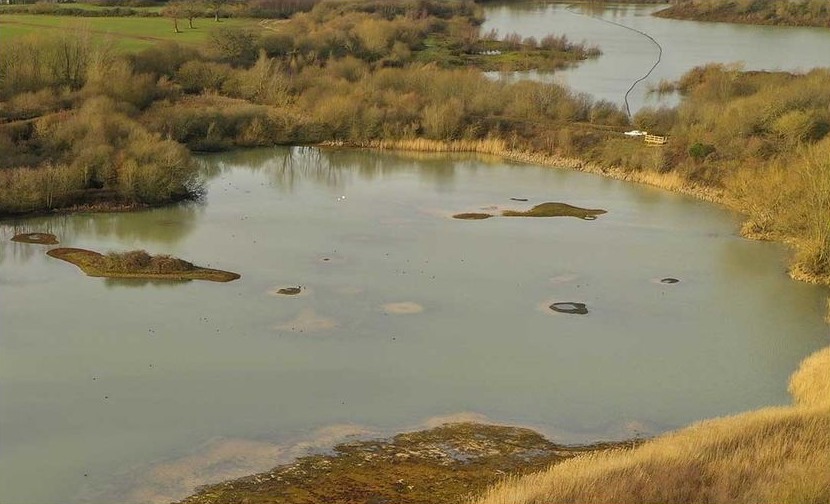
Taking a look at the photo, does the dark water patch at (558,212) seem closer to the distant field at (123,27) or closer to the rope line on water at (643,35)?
the rope line on water at (643,35)

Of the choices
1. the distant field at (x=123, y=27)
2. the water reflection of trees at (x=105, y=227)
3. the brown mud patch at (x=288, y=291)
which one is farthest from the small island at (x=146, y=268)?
the distant field at (x=123, y=27)

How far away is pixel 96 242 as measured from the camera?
23.2 meters

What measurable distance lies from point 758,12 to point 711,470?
69.8m

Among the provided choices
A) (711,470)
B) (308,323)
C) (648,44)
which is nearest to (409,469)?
(711,470)

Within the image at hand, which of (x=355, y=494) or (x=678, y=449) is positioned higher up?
(x=678, y=449)

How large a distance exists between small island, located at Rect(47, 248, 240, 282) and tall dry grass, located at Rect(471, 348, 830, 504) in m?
10.5

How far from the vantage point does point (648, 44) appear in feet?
199

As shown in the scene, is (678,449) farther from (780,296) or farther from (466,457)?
(780,296)

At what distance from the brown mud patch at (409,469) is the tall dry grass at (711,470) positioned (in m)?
0.69

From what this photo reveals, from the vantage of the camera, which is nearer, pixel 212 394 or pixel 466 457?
pixel 466 457

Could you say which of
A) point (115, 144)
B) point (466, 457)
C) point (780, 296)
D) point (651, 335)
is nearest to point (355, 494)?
point (466, 457)

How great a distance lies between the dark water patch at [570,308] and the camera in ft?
62.3

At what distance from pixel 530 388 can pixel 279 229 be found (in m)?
10.8

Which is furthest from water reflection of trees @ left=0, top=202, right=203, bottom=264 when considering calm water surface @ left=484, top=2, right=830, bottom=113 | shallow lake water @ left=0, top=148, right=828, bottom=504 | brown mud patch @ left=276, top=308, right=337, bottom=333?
calm water surface @ left=484, top=2, right=830, bottom=113
